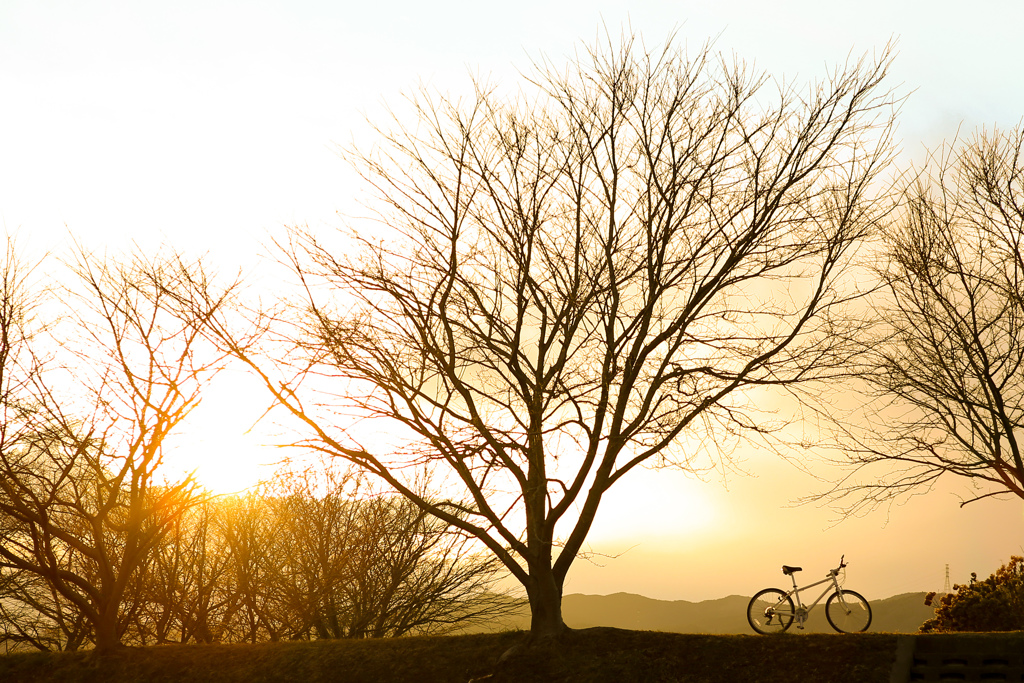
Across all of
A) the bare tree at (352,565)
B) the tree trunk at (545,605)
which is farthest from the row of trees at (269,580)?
the tree trunk at (545,605)

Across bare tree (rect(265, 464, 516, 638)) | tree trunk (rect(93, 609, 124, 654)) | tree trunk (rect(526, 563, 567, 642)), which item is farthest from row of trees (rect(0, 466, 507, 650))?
tree trunk (rect(526, 563, 567, 642))

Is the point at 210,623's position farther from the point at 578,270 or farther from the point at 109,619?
the point at 578,270

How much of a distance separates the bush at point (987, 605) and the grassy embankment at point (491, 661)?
19.4 ft

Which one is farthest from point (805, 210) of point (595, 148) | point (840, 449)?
point (840, 449)

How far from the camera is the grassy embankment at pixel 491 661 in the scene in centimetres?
924

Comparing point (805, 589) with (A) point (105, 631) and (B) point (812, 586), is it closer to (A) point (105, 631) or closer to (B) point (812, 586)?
(B) point (812, 586)

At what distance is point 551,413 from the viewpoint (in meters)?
10.2

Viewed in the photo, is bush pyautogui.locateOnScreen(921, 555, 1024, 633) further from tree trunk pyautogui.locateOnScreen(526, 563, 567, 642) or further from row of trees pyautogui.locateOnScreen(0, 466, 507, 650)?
row of trees pyautogui.locateOnScreen(0, 466, 507, 650)

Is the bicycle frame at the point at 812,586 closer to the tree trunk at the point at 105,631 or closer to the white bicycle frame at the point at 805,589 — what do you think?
the white bicycle frame at the point at 805,589

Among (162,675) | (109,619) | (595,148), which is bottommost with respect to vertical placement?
(162,675)

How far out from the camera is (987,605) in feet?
46.5

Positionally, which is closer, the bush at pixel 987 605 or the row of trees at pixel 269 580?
the bush at pixel 987 605

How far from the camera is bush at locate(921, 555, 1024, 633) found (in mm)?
13734

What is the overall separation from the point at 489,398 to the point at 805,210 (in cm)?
492
